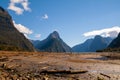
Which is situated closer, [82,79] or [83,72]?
[82,79]

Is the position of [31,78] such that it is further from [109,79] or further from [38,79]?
[109,79]

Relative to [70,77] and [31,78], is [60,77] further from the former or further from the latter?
[31,78]

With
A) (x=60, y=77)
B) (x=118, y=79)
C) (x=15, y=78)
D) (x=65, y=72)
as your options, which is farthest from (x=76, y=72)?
(x=15, y=78)

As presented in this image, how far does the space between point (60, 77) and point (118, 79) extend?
179 inches

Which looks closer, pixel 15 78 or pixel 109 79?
pixel 15 78

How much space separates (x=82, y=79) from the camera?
17609mm

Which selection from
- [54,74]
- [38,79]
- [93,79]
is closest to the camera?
[38,79]

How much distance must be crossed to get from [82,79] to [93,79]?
94cm

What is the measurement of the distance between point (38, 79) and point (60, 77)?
7.28 feet

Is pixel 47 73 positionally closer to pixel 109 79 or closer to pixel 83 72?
pixel 83 72

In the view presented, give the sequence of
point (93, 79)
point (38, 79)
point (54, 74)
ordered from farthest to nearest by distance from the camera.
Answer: point (54, 74) < point (93, 79) < point (38, 79)

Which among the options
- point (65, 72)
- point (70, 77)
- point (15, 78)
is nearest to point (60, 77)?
point (70, 77)

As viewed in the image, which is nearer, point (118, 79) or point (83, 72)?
point (118, 79)

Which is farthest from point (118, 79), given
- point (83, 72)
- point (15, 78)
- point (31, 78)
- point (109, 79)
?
point (15, 78)
